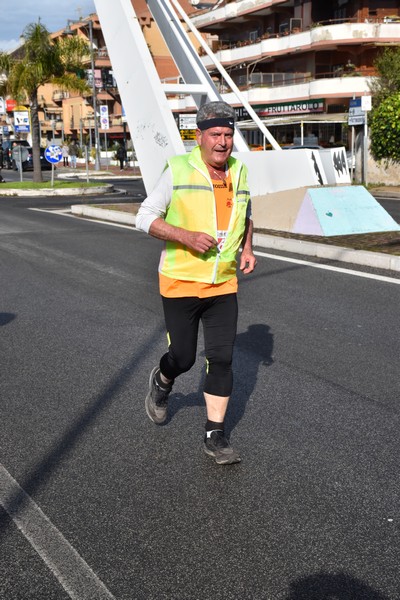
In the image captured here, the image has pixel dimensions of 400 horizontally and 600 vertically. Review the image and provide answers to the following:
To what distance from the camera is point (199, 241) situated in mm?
3992

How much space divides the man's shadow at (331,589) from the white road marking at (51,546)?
0.69 meters

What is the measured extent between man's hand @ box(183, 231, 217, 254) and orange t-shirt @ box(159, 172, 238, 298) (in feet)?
0.66

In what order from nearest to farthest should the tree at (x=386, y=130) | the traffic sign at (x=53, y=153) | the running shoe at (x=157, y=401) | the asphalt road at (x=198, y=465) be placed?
the asphalt road at (x=198, y=465) < the running shoe at (x=157, y=401) < the tree at (x=386, y=130) < the traffic sign at (x=53, y=153)

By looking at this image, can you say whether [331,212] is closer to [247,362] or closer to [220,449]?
[247,362]

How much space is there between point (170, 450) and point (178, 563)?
4.22ft

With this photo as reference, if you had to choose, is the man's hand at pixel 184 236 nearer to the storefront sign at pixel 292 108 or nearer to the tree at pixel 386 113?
the tree at pixel 386 113

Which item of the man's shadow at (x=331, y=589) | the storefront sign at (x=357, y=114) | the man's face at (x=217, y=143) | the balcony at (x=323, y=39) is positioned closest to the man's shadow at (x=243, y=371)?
the man's face at (x=217, y=143)

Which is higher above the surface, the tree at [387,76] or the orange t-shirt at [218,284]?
the tree at [387,76]

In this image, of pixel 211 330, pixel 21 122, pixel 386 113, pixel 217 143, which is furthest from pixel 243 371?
pixel 21 122

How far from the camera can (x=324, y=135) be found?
46094 millimetres

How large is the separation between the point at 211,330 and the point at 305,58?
46676 millimetres

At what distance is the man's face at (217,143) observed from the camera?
4105 millimetres

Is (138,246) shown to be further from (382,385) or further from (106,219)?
(382,385)

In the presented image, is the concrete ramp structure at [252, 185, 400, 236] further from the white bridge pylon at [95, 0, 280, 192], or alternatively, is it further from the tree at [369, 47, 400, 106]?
the tree at [369, 47, 400, 106]
